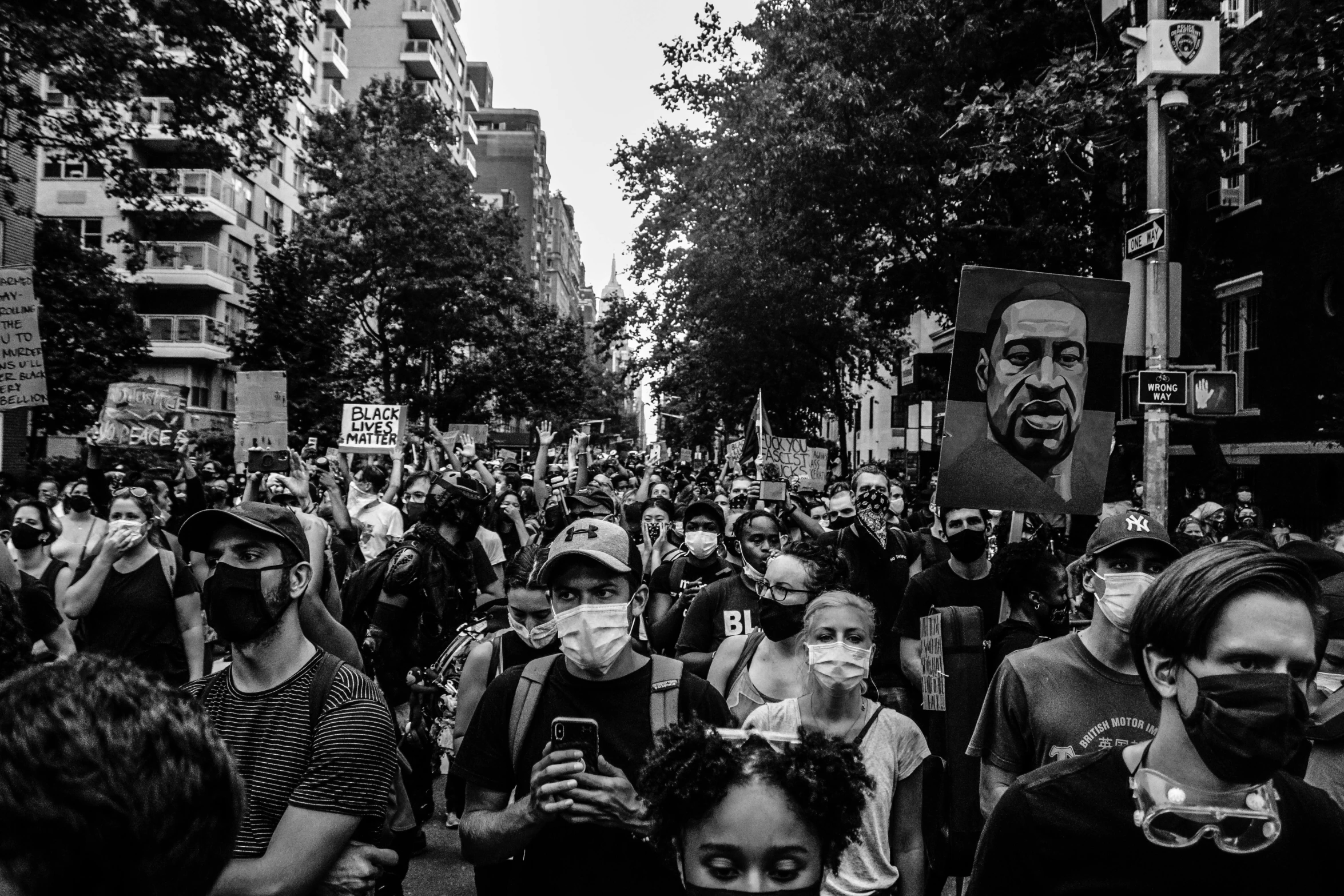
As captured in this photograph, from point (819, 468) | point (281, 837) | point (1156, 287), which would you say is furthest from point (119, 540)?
point (819, 468)

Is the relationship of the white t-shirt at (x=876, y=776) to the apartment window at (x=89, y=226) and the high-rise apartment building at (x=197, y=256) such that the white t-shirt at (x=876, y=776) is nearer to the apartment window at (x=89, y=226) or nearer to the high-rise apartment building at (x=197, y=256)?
the high-rise apartment building at (x=197, y=256)

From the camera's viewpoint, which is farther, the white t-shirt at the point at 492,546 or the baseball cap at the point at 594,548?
the white t-shirt at the point at 492,546

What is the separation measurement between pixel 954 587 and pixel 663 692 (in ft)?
11.5

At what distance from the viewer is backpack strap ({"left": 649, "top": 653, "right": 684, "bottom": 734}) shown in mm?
3248

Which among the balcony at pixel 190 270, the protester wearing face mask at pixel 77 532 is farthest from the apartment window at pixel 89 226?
the protester wearing face mask at pixel 77 532

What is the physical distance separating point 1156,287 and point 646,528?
4.75 meters

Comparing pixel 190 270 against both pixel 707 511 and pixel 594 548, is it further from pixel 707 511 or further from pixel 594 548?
pixel 594 548

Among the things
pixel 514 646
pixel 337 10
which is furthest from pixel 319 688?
pixel 337 10

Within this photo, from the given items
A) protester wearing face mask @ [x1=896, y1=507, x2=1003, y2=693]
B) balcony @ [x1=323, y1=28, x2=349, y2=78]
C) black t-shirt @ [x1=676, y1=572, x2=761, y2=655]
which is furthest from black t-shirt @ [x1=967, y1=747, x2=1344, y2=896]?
balcony @ [x1=323, y1=28, x2=349, y2=78]

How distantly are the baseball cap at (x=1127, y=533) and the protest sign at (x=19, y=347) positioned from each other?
25.5 ft

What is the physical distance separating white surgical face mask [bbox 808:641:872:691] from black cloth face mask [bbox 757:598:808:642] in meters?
0.96

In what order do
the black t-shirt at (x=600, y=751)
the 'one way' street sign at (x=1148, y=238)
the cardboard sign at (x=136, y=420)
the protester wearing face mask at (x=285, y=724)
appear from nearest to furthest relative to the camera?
the protester wearing face mask at (x=285, y=724) → the black t-shirt at (x=600, y=751) → the 'one way' street sign at (x=1148, y=238) → the cardboard sign at (x=136, y=420)

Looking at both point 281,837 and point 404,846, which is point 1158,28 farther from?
point 281,837

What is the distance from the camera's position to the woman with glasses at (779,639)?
16.3 feet
